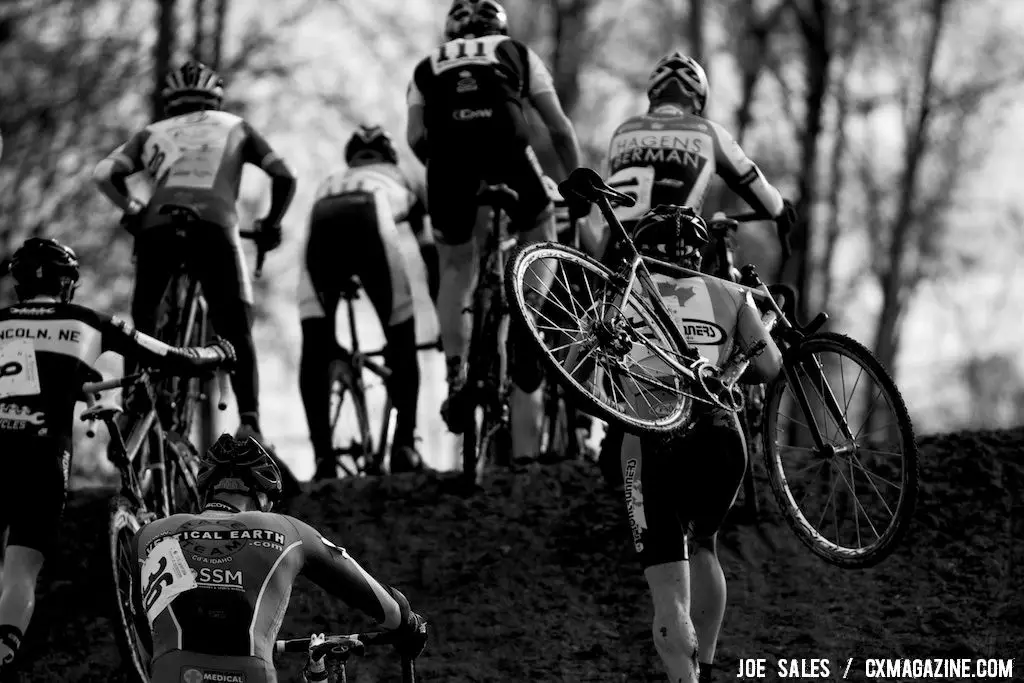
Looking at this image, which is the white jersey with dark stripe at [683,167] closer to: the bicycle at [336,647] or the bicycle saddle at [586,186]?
the bicycle saddle at [586,186]

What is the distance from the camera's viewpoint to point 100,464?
70.4 feet

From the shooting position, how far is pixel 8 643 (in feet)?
23.4

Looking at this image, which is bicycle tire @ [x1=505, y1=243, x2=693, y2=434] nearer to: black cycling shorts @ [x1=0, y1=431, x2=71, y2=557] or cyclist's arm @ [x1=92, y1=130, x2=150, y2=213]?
black cycling shorts @ [x1=0, y1=431, x2=71, y2=557]

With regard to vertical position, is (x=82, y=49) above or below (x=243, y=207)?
above

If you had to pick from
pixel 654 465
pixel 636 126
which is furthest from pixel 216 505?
pixel 636 126

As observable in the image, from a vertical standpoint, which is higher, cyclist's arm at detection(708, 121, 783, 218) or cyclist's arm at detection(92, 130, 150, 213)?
cyclist's arm at detection(92, 130, 150, 213)

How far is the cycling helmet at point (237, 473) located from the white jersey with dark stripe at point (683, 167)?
3.73 metres

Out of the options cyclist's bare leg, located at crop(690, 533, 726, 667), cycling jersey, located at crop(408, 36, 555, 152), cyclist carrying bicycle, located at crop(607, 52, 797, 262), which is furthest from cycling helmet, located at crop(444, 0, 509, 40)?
cyclist's bare leg, located at crop(690, 533, 726, 667)

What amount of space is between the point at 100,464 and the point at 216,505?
16355mm

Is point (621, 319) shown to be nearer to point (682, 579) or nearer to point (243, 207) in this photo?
point (682, 579)

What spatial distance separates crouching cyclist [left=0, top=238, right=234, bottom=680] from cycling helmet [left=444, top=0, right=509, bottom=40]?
296 centimetres

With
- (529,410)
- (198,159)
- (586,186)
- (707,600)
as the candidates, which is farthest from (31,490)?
(529,410)

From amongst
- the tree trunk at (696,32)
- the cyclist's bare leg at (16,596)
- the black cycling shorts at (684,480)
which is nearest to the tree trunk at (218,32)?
the tree trunk at (696,32)

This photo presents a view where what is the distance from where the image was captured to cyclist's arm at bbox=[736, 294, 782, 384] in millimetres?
7449
